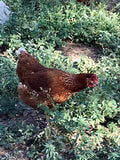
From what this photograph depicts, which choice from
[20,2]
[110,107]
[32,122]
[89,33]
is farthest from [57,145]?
[20,2]

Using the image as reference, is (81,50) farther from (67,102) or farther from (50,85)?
(50,85)

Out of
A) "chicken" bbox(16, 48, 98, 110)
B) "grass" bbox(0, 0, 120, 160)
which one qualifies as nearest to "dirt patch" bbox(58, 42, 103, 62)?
"grass" bbox(0, 0, 120, 160)

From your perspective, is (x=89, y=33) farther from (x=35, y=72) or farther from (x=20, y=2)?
(x=35, y=72)

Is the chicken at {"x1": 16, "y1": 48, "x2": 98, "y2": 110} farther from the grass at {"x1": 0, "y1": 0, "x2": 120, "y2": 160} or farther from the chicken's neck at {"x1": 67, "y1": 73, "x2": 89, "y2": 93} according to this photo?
the grass at {"x1": 0, "y1": 0, "x2": 120, "y2": 160}

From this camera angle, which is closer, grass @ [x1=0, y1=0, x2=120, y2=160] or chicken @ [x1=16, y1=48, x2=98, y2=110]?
grass @ [x1=0, y1=0, x2=120, y2=160]

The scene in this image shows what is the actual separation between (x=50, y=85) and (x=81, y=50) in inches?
101

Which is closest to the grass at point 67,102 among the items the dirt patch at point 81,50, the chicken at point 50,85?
the dirt patch at point 81,50

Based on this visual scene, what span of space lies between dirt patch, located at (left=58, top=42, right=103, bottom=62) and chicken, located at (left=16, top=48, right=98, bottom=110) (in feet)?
6.49

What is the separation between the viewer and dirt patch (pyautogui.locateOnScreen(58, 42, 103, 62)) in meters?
5.69

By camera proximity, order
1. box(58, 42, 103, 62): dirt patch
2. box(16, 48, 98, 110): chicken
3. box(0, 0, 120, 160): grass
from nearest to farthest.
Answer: box(0, 0, 120, 160): grass → box(16, 48, 98, 110): chicken → box(58, 42, 103, 62): dirt patch

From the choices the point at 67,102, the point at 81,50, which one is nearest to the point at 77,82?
the point at 67,102

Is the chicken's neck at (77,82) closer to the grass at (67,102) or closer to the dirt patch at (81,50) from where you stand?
the grass at (67,102)

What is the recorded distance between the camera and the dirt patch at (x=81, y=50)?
5.69 meters

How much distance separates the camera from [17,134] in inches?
142
